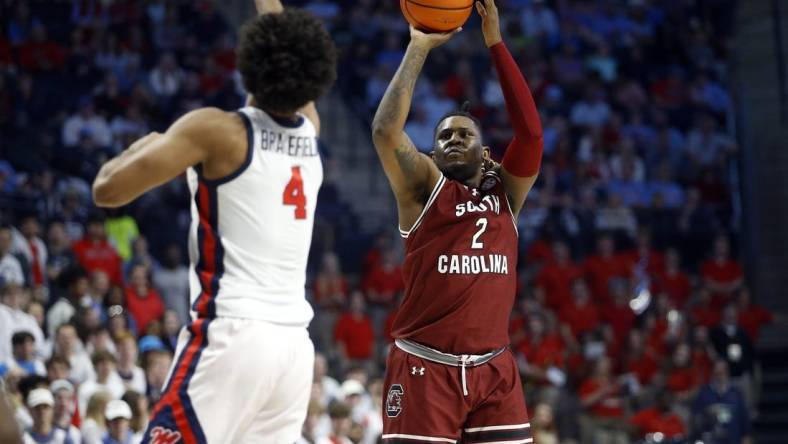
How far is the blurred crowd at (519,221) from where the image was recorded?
40.2ft

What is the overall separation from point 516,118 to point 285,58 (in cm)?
191

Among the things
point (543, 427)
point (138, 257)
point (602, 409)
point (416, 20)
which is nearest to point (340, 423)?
point (543, 427)

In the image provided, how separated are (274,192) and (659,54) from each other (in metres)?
16.7

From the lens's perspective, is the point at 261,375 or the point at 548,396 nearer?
the point at 261,375

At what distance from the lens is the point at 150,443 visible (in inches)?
169

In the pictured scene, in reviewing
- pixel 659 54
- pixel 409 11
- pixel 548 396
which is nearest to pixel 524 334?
pixel 548 396

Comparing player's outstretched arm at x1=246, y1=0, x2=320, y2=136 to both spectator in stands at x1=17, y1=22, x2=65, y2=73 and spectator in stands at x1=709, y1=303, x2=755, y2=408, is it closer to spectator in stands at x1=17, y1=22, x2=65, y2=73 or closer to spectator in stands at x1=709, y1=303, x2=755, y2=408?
spectator in stands at x1=709, y1=303, x2=755, y2=408

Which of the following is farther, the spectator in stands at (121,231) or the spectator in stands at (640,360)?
the spectator in stands at (640,360)

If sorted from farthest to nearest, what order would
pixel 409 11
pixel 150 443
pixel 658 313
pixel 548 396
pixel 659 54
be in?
pixel 659 54 < pixel 658 313 < pixel 548 396 < pixel 409 11 < pixel 150 443

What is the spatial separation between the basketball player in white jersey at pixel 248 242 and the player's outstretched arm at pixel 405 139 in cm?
117

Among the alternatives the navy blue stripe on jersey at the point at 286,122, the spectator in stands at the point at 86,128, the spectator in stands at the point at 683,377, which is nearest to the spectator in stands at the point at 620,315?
the spectator in stands at the point at 683,377

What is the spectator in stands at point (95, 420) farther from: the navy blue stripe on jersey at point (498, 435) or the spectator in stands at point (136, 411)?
the navy blue stripe on jersey at point (498, 435)

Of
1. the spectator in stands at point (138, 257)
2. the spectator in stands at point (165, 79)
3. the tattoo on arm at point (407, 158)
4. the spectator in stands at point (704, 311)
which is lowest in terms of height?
the spectator in stands at point (704, 311)

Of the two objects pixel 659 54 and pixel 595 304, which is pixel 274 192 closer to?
pixel 595 304
